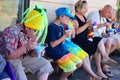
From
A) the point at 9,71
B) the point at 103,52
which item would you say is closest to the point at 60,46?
the point at 103,52

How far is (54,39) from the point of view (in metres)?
4.87

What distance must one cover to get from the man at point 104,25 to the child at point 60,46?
3.89 feet

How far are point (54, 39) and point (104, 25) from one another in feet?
5.40

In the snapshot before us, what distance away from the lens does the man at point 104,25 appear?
619cm

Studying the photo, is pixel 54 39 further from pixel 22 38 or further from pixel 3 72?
pixel 3 72

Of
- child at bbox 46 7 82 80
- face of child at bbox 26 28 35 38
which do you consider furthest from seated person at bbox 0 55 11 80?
child at bbox 46 7 82 80

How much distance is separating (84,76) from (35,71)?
6.84 feet

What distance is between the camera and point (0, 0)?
498 cm

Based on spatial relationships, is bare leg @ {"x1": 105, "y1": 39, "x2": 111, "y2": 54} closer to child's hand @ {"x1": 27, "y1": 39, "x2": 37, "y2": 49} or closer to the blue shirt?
the blue shirt

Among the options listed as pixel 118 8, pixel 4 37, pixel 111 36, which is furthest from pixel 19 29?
pixel 118 8

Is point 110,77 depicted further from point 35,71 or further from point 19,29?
point 19,29

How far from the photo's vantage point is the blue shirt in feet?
16.1

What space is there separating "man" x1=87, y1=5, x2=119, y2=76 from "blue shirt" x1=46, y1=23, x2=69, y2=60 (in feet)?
4.13

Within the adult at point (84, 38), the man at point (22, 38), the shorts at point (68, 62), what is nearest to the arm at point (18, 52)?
the man at point (22, 38)
